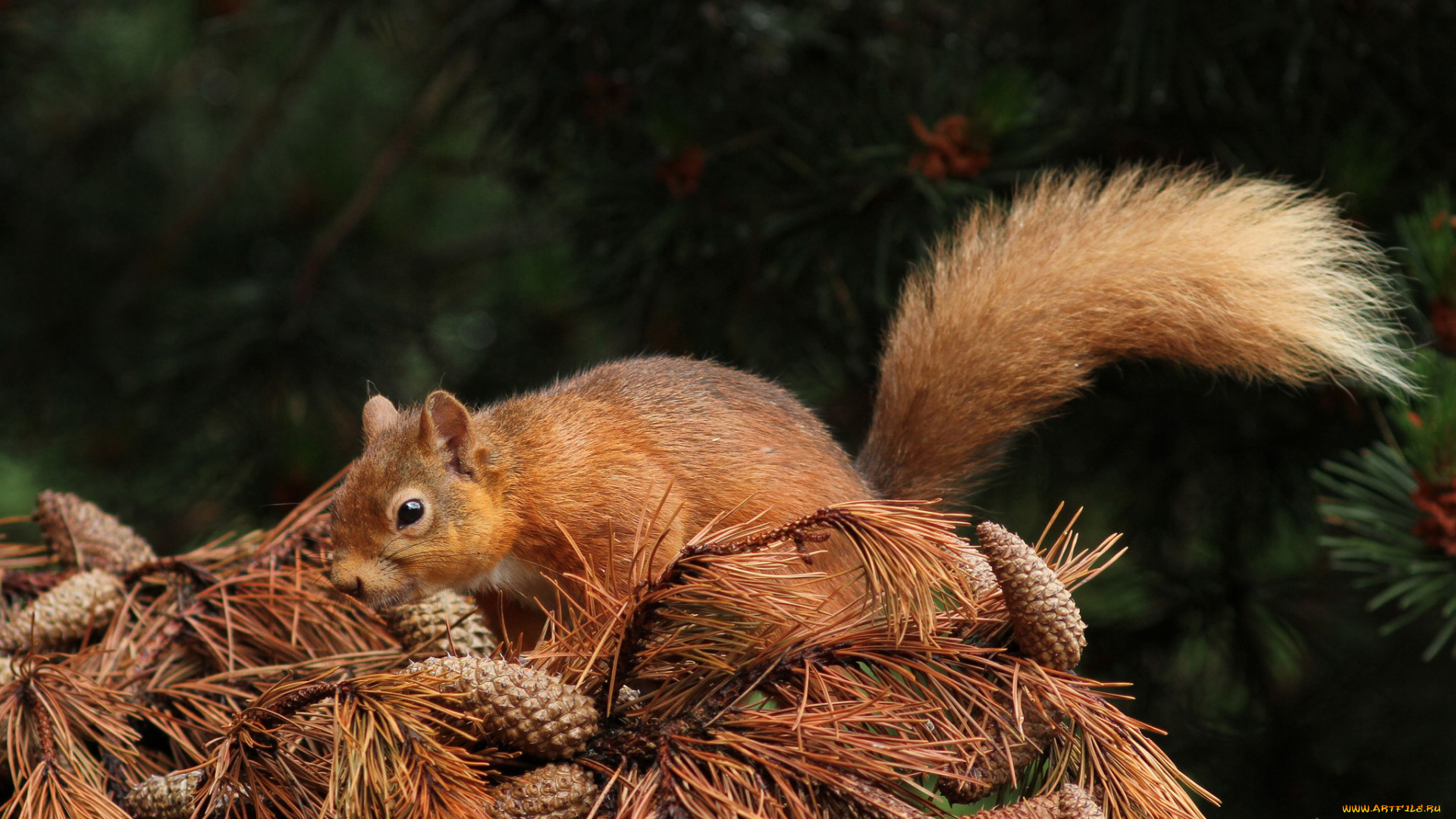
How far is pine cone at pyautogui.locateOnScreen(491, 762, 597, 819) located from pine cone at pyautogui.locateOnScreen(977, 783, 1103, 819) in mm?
220

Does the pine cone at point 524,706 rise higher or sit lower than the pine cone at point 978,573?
higher

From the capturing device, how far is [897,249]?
1392 mm

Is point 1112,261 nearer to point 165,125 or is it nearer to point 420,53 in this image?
point 420,53

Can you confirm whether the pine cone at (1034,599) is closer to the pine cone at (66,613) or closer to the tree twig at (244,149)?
the pine cone at (66,613)

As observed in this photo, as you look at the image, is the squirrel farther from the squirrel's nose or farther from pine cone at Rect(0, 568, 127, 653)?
pine cone at Rect(0, 568, 127, 653)

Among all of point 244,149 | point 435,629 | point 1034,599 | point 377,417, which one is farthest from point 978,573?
point 244,149

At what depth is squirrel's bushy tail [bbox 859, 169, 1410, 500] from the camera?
3.10 feet

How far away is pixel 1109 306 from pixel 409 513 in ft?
2.11

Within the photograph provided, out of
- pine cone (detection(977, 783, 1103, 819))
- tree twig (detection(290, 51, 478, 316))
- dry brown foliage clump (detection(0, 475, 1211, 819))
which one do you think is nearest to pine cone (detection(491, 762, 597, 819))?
dry brown foliage clump (detection(0, 475, 1211, 819))

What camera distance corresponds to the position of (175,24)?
2.41 metres

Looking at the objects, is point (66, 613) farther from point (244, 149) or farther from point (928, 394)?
point (244, 149)

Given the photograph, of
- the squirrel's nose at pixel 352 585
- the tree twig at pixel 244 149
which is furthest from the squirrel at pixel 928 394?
the tree twig at pixel 244 149

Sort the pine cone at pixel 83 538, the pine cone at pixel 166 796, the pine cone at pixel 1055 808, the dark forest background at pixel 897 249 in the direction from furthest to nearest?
the dark forest background at pixel 897 249 < the pine cone at pixel 83 538 < the pine cone at pixel 166 796 < the pine cone at pixel 1055 808

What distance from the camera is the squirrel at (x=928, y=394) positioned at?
96 centimetres
